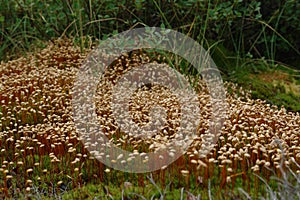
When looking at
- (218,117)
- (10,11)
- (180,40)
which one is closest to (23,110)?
(218,117)

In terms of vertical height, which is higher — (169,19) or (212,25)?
(169,19)

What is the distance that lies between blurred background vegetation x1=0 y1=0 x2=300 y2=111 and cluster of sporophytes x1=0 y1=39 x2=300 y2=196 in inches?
27.9

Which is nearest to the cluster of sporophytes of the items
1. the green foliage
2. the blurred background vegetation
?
the blurred background vegetation

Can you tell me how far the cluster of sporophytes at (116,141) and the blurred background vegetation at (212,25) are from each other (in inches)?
27.9

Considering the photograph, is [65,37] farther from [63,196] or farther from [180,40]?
[63,196]

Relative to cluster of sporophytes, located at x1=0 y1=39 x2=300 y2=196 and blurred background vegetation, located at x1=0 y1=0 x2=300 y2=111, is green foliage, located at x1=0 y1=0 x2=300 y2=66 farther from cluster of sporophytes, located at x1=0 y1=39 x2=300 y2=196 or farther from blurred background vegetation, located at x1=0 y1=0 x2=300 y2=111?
cluster of sporophytes, located at x1=0 y1=39 x2=300 y2=196

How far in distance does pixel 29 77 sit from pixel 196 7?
2.41 m

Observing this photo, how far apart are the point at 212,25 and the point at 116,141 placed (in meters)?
3.59

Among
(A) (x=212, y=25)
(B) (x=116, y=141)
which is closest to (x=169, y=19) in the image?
(A) (x=212, y=25)

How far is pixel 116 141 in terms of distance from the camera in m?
3.64

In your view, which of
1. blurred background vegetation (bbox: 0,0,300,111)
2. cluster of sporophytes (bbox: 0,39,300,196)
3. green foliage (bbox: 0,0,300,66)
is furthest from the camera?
green foliage (bbox: 0,0,300,66)

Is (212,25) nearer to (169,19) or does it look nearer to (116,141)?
(169,19)

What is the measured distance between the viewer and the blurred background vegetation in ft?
19.6

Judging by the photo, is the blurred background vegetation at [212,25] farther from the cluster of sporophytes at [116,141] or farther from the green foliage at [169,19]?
the cluster of sporophytes at [116,141]
